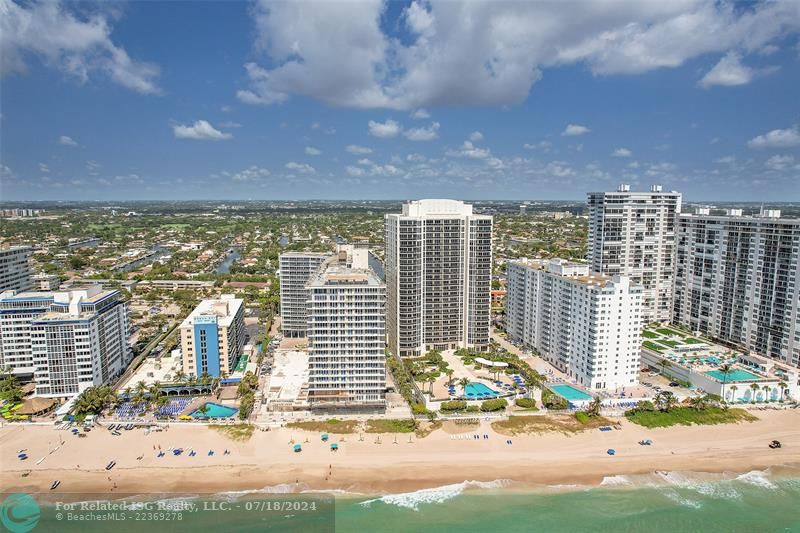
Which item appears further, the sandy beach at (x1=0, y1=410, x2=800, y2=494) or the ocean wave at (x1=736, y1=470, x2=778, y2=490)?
the ocean wave at (x1=736, y1=470, x2=778, y2=490)

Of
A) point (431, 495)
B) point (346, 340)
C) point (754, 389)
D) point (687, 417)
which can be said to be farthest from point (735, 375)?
point (346, 340)

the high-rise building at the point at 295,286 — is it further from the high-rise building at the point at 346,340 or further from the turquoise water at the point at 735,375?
the turquoise water at the point at 735,375

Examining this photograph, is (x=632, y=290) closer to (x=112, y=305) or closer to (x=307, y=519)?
(x=307, y=519)

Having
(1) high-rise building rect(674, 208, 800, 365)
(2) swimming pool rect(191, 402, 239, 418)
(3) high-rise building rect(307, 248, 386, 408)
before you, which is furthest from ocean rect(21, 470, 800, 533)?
(1) high-rise building rect(674, 208, 800, 365)

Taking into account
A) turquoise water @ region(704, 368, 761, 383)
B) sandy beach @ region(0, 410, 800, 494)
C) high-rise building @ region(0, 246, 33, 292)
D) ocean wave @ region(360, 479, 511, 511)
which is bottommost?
ocean wave @ region(360, 479, 511, 511)

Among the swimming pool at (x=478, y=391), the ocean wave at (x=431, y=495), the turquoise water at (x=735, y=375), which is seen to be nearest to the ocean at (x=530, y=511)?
the ocean wave at (x=431, y=495)

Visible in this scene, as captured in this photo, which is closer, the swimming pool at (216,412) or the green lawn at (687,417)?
the swimming pool at (216,412)

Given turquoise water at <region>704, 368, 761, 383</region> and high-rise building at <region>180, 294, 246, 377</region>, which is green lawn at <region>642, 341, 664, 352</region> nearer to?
turquoise water at <region>704, 368, 761, 383</region>
